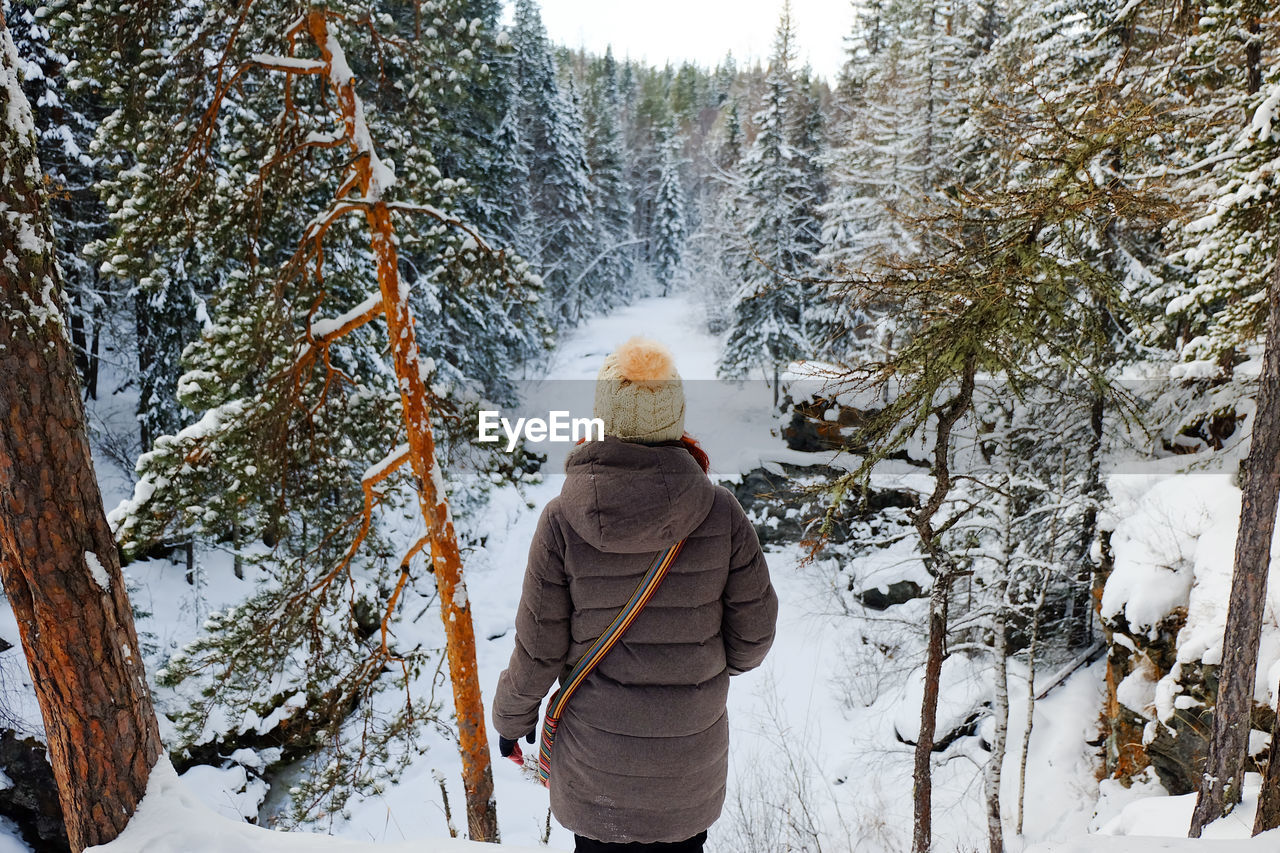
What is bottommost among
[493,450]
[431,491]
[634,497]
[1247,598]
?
[1247,598]

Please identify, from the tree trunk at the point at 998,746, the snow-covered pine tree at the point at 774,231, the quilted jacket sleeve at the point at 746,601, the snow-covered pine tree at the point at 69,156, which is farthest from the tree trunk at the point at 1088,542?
the snow-covered pine tree at the point at 69,156

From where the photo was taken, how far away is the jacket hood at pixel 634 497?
186 cm

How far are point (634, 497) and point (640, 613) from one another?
1.33 ft

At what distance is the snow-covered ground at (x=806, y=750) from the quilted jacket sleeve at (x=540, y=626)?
4.87 metres

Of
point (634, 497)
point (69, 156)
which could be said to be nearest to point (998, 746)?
point (634, 497)

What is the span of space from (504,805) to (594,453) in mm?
10082

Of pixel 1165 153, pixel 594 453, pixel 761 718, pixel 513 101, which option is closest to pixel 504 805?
pixel 761 718

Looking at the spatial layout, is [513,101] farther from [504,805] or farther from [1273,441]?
[1273,441]

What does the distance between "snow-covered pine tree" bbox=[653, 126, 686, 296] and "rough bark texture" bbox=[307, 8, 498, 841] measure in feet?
132

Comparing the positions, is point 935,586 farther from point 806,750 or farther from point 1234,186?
point 806,750

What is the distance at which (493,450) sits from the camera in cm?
561

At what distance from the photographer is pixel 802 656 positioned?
14.6 metres

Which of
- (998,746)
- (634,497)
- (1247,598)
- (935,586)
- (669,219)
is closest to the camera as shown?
(634,497)

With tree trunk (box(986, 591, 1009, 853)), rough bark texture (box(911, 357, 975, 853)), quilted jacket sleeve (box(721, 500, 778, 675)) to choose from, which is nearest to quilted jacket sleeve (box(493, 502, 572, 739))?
quilted jacket sleeve (box(721, 500, 778, 675))
